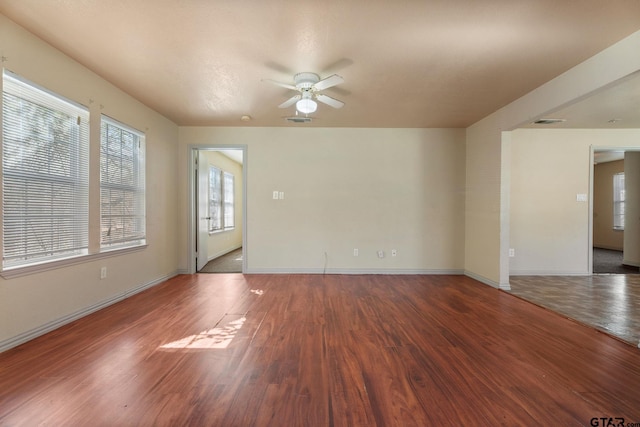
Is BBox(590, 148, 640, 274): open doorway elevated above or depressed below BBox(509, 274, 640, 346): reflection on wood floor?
above

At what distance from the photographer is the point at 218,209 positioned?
22.9 ft

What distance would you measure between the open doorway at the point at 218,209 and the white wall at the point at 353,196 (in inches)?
18.5

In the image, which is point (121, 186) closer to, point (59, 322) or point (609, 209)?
point (59, 322)

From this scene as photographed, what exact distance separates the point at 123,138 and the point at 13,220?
65.7 inches

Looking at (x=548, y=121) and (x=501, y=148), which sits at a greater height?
(x=548, y=121)


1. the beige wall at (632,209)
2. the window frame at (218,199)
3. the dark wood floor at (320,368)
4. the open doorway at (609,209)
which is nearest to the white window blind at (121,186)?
the dark wood floor at (320,368)

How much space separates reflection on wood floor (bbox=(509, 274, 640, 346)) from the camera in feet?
8.77

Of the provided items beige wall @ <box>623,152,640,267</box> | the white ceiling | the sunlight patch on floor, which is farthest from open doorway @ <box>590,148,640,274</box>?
the sunlight patch on floor

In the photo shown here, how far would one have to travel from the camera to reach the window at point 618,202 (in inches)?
305

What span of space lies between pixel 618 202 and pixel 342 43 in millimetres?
10148

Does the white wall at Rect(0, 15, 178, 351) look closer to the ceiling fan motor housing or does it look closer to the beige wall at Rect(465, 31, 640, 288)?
the ceiling fan motor housing

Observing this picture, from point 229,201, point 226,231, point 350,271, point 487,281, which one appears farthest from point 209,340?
point 229,201

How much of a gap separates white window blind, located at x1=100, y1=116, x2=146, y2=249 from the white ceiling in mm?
598

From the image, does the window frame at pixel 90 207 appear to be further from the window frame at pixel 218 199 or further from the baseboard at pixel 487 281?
the baseboard at pixel 487 281
